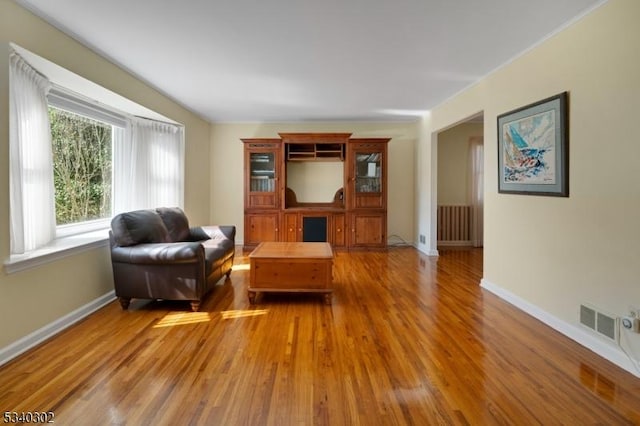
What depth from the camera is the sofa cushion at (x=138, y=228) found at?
3172 mm

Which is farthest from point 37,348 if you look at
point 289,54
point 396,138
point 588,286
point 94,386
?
point 396,138

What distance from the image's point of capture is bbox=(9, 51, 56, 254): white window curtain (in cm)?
245

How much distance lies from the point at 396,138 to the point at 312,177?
1788mm

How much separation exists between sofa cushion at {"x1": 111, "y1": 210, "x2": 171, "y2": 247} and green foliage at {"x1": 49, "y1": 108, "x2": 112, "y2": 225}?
0.76m

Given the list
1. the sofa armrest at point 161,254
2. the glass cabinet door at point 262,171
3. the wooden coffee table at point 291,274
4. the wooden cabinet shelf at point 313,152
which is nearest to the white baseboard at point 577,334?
the wooden coffee table at point 291,274

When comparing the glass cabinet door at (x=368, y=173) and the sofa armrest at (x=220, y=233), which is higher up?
the glass cabinet door at (x=368, y=173)

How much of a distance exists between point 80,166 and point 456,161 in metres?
6.00

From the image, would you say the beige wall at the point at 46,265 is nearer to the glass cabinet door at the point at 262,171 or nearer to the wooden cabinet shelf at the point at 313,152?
the glass cabinet door at the point at 262,171

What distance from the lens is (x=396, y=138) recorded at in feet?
21.8

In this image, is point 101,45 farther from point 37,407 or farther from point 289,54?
point 37,407

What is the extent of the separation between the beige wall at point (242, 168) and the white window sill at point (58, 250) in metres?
3.05

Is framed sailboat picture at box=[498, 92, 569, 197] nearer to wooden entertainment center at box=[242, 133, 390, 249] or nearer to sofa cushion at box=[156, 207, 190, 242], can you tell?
wooden entertainment center at box=[242, 133, 390, 249]

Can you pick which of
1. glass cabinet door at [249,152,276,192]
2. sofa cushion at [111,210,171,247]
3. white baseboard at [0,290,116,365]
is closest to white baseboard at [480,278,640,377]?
sofa cushion at [111,210,171,247]

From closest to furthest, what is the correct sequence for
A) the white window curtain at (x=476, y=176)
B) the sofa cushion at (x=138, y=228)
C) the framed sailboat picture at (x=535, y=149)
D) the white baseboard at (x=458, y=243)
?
the framed sailboat picture at (x=535, y=149) < the sofa cushion at (x=138, y=228) < the white window curtain at (x=476, y=176) < the white baseboard at (x=458, y=243)
